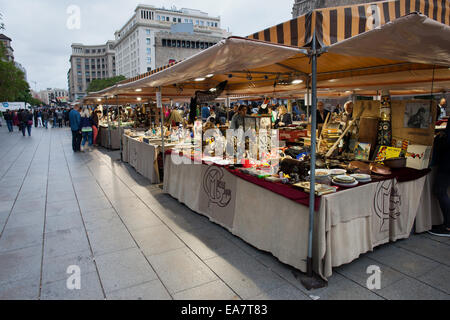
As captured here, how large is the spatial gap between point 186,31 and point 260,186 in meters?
77.6

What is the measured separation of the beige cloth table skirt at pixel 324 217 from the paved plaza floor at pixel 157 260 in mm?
171

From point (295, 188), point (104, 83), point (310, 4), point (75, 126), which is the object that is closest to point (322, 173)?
point (295, 188)

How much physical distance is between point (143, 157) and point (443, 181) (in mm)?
6293

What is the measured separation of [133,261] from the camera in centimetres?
322

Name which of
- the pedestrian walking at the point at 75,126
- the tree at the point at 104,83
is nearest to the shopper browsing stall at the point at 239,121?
the pedestrian walking at the point at 75,126

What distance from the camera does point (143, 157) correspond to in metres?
7.37

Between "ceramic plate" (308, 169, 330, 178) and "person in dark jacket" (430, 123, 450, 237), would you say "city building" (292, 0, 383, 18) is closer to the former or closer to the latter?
"person in dark jacket" (430, 123, 450, 237)

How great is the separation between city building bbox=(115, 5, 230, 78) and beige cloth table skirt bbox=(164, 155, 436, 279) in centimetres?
5779

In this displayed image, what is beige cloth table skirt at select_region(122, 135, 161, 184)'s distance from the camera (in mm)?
6656

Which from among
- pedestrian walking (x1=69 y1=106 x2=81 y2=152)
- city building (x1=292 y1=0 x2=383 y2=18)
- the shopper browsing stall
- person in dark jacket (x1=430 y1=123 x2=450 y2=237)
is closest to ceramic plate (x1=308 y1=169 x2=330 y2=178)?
person in dark jacket (x1=430 y1=123 x2=450 y2=237)

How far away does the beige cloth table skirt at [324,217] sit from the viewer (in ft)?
9.08

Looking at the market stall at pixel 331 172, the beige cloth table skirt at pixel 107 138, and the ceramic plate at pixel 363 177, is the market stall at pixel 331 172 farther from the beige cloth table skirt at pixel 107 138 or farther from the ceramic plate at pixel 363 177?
the beige cloth table skirt at pixel 107 138

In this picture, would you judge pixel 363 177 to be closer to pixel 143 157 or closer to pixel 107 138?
pixel 143 157

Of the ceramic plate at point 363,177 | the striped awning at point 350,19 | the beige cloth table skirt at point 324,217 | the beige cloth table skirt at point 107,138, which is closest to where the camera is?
the striped awning at point 350,19
